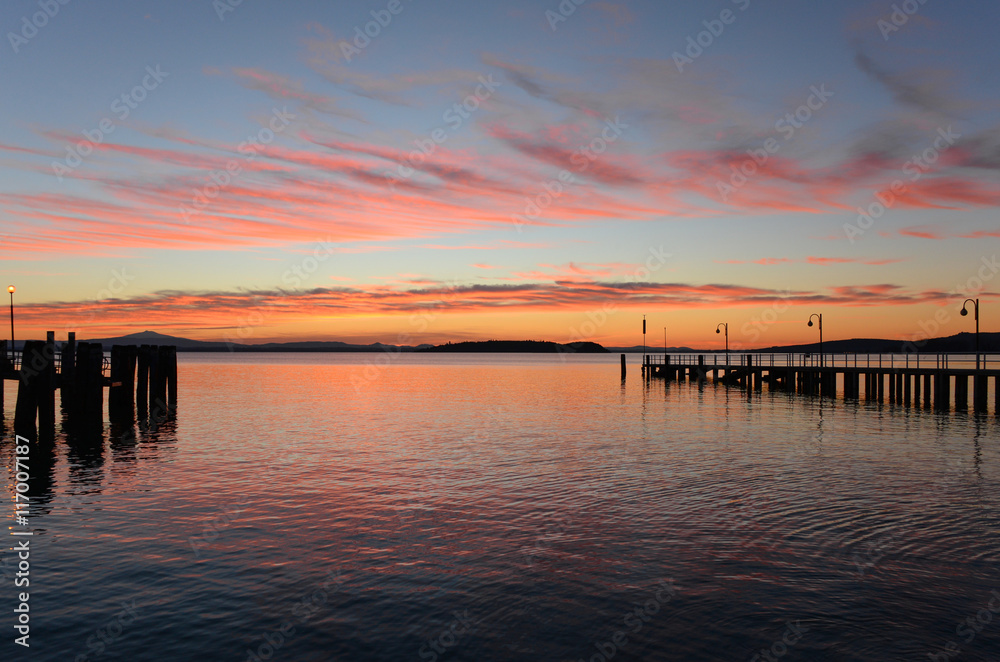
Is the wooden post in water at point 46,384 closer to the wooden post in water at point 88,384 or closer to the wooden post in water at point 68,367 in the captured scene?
the wooden post in water at point 68,367

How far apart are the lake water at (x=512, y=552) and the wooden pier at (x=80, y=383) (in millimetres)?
2225

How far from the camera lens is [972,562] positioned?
496 inches

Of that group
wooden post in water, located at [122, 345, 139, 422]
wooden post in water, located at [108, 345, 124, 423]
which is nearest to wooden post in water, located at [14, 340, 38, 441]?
wooden post in water, located at [108, 345, 124, 423]

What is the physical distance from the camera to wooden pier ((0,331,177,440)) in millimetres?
28188

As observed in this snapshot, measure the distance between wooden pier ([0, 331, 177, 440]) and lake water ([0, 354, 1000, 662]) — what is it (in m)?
2.22

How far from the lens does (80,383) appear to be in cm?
3378

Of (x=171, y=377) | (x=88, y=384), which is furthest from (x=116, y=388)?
(x=171, y=377)

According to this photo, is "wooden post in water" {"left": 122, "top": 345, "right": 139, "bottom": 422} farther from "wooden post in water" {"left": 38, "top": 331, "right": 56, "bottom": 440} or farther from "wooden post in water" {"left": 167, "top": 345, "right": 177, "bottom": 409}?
"wooden post in water" {"left": 38, "top": 331, "right": 56, "bottom": 440}

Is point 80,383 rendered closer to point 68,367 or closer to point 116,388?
point 68,367

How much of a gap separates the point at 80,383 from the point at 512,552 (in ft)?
96.0

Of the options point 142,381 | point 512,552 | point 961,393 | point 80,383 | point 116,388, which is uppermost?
point 80,383

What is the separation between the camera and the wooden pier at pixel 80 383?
92.5 feet

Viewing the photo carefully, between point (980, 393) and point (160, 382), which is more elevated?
point (160, 382)

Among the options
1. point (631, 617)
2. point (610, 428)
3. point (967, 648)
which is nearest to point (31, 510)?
point (631, 617)
